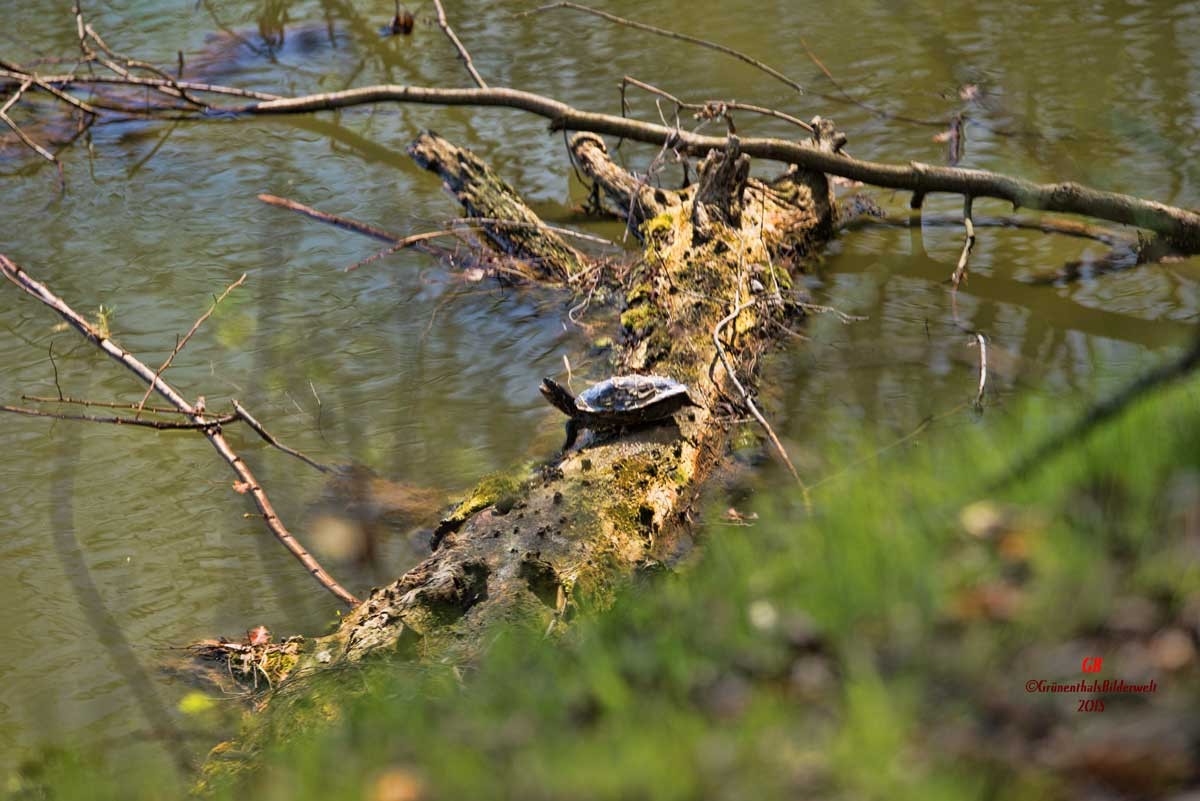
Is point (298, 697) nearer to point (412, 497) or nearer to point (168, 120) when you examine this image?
point (412, 497)

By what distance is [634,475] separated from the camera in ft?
14.2

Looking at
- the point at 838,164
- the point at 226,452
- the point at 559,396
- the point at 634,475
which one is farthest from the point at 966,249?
the point at 226,452

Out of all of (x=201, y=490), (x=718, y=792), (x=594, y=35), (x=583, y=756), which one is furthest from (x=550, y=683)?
(x=594, y=35)

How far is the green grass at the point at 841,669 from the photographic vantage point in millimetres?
2078

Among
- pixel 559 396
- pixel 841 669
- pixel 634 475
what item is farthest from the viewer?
pixel 559 396

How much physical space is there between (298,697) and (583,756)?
1548mm

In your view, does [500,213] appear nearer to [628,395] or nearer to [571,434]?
[571,434]

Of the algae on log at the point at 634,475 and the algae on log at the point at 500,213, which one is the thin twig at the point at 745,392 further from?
the algae on log at the point at 500,213

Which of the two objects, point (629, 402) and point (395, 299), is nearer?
point (629, 402)

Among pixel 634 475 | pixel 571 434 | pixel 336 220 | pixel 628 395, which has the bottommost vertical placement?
pixel 571 434

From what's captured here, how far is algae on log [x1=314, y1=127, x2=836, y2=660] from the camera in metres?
3.68

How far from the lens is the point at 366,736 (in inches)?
104

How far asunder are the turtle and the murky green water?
29.2 inches

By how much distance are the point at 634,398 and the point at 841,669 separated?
2.27m
